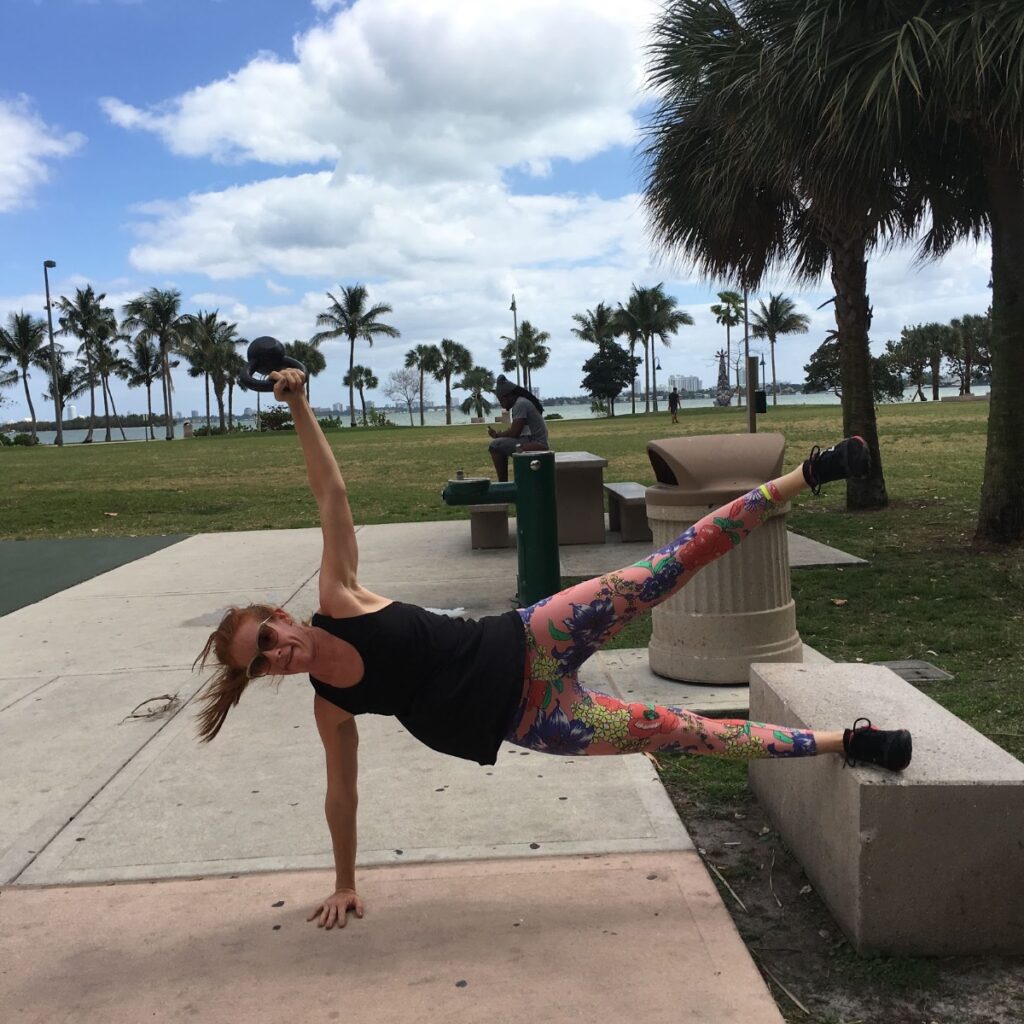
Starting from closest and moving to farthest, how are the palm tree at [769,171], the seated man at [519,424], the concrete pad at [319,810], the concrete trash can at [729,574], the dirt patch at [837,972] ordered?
1. the dirt patch at [837,972]
2. the concrete pad at [319,810]
3. the concrete trash can at [729,574]
4. the palm tree at [769,171]
5. the seated man at [519,424]

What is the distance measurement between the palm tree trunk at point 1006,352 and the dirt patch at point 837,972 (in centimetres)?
621

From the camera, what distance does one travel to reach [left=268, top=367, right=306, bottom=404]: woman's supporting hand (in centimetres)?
259

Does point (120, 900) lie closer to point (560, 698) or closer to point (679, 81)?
point (560, 698)

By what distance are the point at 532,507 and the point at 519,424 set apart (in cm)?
329

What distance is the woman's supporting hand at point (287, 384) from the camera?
8.48 feet

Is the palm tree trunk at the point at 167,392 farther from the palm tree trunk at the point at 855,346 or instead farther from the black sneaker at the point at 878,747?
Answer: the black sneaker at the point at 878,747

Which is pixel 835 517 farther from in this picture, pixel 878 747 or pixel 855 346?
pixel 878 747

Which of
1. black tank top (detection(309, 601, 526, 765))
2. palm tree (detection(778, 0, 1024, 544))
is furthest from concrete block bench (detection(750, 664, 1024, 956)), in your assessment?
palm tree (detection(778, 0, 1024, 544))

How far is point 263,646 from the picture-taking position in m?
2.40

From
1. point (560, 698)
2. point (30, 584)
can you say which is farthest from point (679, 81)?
point (560, 698)

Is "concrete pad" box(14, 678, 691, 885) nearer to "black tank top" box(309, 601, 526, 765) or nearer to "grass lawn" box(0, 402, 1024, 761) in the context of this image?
"grass lawn" box(0, 402, 1024, 761)

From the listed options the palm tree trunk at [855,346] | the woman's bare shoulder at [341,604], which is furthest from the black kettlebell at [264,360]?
the palm tree trunk at [855,346]

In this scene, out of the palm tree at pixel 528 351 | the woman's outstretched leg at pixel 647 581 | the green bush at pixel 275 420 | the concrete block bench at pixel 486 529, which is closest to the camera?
the woman's outstretched leg at pixel 647 581

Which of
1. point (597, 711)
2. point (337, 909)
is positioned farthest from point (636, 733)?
point (337, 909)
